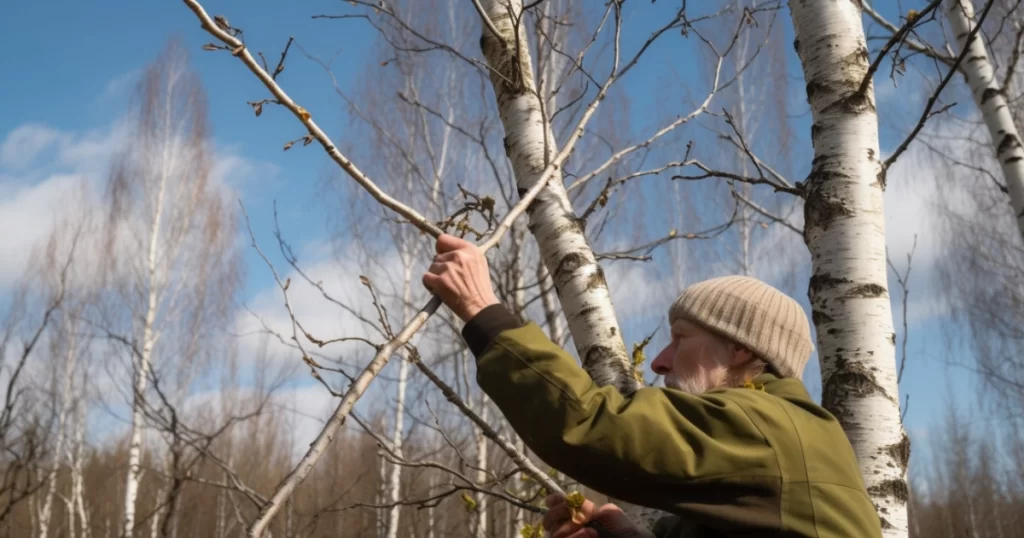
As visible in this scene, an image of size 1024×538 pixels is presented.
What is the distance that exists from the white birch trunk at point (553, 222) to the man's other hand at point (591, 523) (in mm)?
604

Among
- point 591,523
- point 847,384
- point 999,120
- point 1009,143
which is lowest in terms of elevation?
point 591,523

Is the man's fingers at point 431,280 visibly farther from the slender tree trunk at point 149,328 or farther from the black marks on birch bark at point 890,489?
the slender tree trunk at point 149,328

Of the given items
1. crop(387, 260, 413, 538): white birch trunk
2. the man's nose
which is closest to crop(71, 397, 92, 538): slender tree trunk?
crop(387, 260, 413, 538): white birch trunk

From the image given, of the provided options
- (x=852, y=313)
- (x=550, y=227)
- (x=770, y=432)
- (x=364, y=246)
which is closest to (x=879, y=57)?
(x=852, y=313)

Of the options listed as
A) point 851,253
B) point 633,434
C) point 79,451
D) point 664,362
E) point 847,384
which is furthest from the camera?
point 79,451

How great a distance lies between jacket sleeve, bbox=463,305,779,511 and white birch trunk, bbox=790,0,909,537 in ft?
3.20

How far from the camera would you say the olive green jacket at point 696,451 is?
1.20 m

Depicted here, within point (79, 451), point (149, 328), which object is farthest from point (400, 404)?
point (79, 451)

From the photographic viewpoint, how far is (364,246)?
11781 millimetres

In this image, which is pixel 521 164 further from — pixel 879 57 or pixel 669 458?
pixel 669 458

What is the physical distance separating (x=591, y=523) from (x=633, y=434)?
471 mm

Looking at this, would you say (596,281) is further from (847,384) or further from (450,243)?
(450,243)

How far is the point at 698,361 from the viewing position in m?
1.50

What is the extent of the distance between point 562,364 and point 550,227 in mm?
1177
